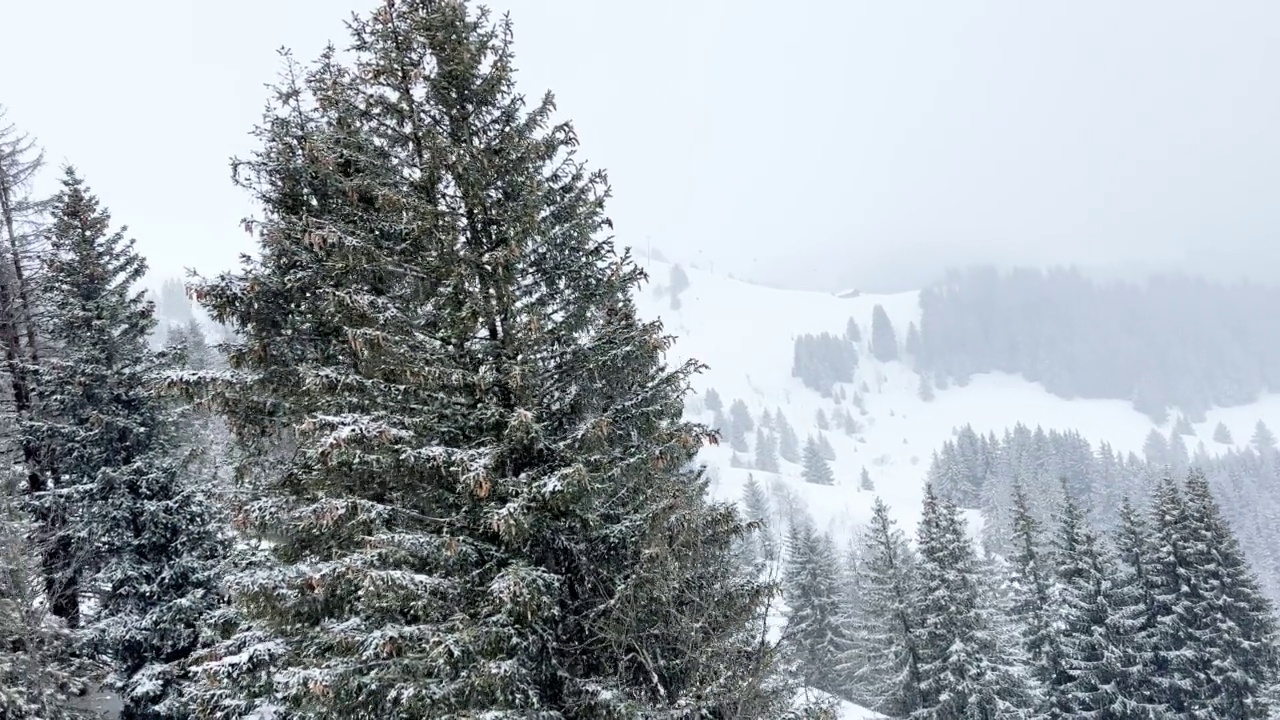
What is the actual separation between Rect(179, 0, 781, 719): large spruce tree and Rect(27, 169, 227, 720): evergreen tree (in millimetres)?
5534

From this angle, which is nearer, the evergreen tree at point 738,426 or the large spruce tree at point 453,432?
the large spruce tree at point 453,432

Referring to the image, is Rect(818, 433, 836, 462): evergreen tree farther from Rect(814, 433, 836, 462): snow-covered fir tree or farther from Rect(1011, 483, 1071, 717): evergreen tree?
Rect(1011, 483, 1071, 717): evergreen tree

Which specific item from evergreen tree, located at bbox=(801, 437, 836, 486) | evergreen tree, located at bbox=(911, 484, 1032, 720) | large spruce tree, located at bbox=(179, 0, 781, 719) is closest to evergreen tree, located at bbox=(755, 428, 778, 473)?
evergreen tree, located at bbox=(801, 437, 836, 486)

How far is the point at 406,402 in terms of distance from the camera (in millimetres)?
7898

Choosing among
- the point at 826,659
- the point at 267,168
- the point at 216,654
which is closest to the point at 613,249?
the point at 267,168

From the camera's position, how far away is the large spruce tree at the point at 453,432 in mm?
6965

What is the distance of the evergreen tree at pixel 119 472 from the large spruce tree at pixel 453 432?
5.53 metres

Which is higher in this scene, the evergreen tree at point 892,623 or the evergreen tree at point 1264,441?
the evergreen tree at point 892,623

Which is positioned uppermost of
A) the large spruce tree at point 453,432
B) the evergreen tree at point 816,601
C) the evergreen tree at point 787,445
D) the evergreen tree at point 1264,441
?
the large spruce tree at point 453,432

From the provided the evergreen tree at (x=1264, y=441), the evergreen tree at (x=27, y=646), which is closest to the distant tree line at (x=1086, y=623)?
the evergreen tree at (x=27, y=646)

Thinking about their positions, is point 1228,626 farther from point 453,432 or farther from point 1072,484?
point 1072,484

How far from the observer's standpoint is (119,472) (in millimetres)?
13211

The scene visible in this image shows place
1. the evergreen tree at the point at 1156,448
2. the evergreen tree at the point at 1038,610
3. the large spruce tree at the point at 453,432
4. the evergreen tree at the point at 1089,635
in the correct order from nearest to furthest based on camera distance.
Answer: the large spruce tree at the point at 453,432 → the evergreen tree at the point at 1089,635 → the evergreen tree at the point at 1038,610 → the evergreen tree at the point at 1156,448

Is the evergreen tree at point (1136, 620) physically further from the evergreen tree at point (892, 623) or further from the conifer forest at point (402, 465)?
the conifer forest at point (402, 465)
